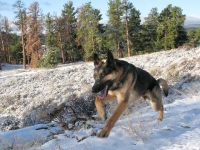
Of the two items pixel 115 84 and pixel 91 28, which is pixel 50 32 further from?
pixel 115 84

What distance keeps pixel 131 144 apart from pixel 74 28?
144 ft

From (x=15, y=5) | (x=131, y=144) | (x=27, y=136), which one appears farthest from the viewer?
(x=15, y=5)

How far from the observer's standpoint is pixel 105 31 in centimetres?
3941

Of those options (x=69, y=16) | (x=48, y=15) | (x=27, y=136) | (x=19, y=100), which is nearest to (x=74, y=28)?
(x=69, y=16)

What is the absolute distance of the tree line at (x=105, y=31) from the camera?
3829 cm

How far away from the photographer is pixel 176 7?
3909cm

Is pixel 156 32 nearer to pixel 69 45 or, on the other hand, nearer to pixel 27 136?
pixel 69 45

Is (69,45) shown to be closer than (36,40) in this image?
No

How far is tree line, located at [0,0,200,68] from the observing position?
38.3m

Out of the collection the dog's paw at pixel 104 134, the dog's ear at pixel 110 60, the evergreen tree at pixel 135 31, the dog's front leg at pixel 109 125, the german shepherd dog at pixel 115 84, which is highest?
the evergreen tree at pixel 135 31

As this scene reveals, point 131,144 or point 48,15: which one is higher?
point 48,15

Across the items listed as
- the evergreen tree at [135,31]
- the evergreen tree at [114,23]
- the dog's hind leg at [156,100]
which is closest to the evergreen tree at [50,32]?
the evergreen tree at [114,23]

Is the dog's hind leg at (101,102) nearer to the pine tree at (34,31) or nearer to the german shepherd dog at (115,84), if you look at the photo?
the german shepherd dog at (115,84)

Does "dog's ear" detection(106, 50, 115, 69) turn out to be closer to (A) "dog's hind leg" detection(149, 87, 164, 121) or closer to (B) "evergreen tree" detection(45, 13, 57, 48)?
(A) "dog's hind leg" detection(149, 87, 164, 121)
